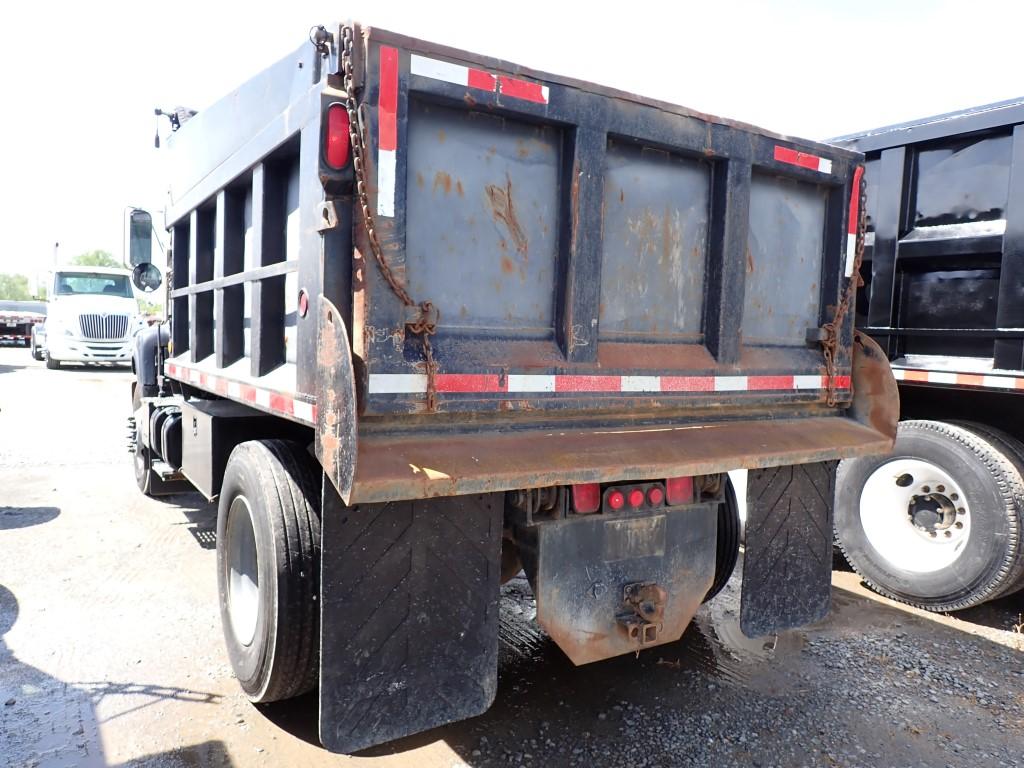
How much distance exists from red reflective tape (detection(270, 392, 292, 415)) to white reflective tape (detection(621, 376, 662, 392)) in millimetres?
1212

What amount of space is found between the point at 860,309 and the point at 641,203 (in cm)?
294

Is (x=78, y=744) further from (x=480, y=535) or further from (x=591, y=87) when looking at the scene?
(x=591, y=87)

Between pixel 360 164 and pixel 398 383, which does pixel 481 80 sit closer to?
pixel 360 164

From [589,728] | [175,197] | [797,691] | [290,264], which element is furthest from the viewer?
[175,197]

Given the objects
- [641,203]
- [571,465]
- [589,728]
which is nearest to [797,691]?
[589,728]

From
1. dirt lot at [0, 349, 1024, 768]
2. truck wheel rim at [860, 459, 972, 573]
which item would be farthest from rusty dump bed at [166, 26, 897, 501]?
truck wheel rim at [860, 459, 972, 573]

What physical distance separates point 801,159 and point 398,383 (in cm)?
209

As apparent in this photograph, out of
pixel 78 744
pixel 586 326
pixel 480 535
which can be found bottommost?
pixel 78 744

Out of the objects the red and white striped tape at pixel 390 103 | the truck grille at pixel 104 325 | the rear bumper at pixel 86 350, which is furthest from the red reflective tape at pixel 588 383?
the truck grille at pixel 104 325

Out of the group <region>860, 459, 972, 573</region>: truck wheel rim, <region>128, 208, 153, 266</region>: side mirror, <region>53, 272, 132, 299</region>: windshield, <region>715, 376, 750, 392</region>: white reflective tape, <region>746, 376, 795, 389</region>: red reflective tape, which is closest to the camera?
<region>715, 376, 750, 392</region>: white reflective tape

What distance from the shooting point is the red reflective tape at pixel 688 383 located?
9.27ft

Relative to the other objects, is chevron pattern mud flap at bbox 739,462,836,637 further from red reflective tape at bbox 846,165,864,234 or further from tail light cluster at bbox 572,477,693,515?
red reflective tape at bbox 846,165,864,234

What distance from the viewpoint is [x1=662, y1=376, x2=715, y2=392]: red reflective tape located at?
2824 millimetres

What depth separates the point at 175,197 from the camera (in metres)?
4.79
